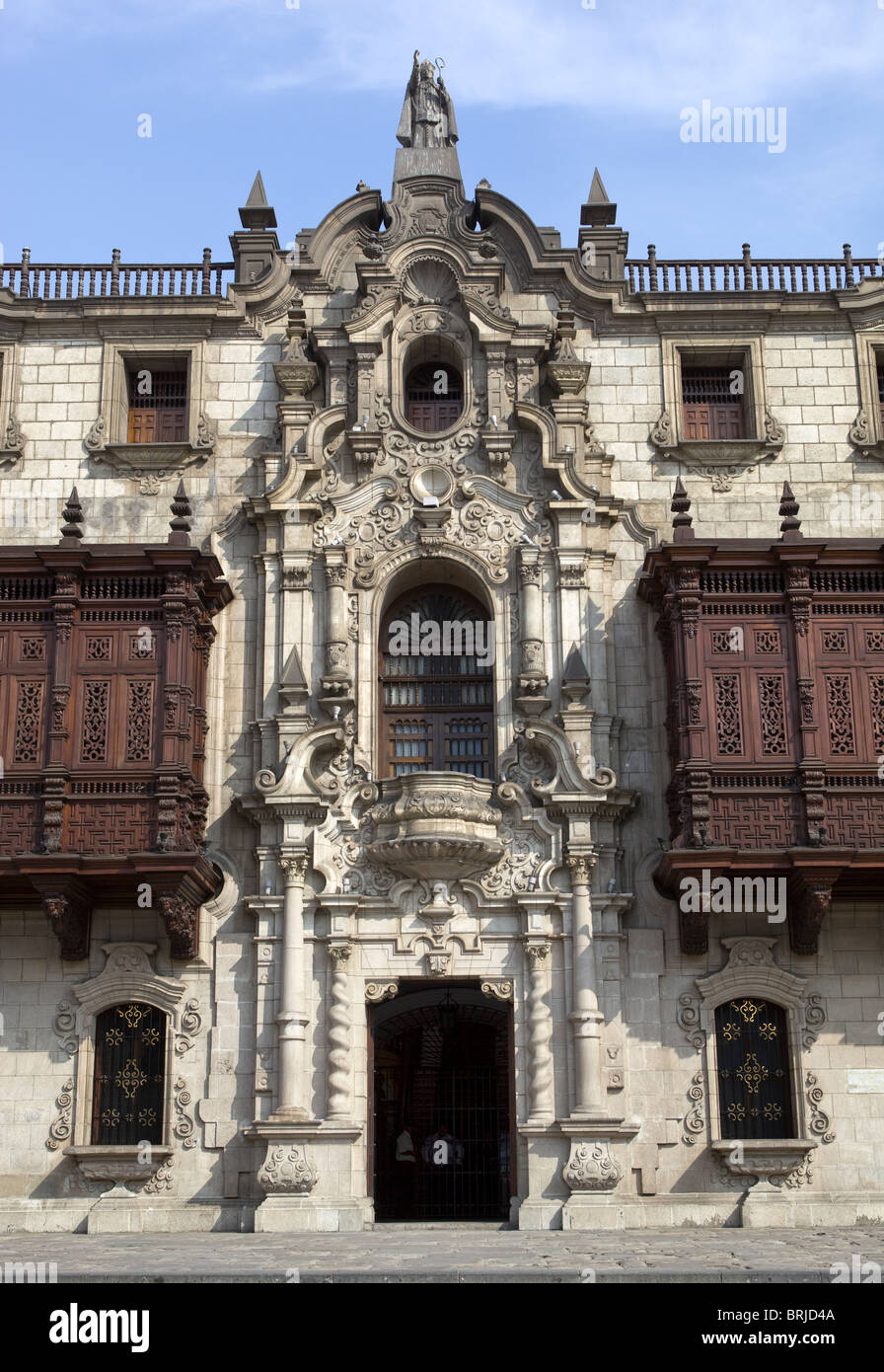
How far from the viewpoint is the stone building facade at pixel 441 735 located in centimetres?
2278

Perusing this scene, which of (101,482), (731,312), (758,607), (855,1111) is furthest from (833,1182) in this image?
(101,482)

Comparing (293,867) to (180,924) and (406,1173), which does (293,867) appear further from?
(406,1173)

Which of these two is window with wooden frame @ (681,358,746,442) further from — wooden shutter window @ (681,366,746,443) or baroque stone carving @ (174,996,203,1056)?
baroque stone carving @ (174,996,203,1056)

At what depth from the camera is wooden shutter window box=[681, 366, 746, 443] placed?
26812mm

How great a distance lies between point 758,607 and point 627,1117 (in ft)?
25.2

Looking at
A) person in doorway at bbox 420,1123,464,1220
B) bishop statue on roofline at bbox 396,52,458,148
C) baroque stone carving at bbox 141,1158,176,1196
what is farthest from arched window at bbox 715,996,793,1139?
bishop statue on roofline at bbox 396,52,458,148

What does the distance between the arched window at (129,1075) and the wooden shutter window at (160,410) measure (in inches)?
375

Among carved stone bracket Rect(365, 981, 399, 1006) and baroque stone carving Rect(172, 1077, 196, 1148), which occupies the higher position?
carved stone bracket Rect(365, 981, 399, 1006)

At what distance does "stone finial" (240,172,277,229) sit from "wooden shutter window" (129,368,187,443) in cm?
291

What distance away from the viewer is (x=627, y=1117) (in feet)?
74.8

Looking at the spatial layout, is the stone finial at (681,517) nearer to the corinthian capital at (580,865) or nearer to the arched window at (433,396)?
the arched window at (433,396)

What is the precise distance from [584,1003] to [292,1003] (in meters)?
4.19

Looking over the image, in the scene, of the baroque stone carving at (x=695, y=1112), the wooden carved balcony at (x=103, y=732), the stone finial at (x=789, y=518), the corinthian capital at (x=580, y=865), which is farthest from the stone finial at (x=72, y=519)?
the baroque stone carving at (x=695, y=1112)

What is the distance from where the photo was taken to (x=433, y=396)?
27125 millimetres
